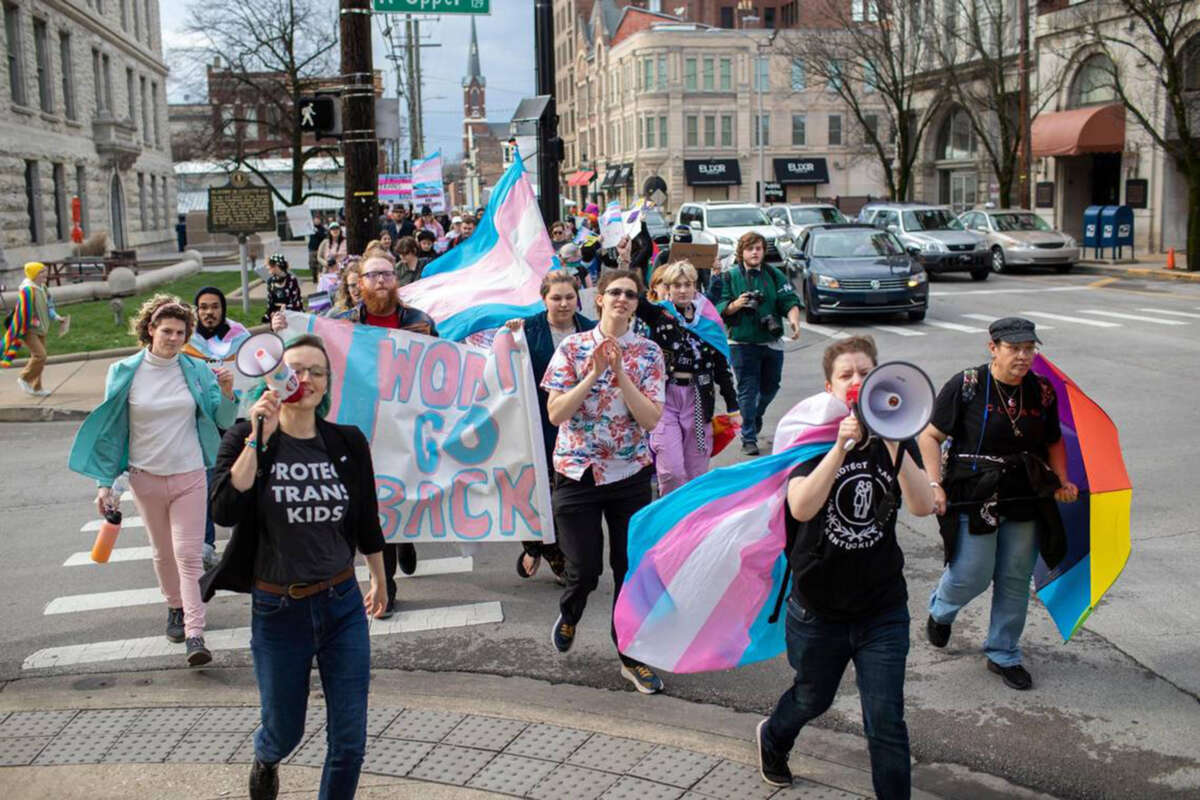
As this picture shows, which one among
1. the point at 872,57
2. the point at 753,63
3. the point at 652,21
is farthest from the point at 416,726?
the point at 652,21

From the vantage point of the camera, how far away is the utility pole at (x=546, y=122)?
44.0 feet

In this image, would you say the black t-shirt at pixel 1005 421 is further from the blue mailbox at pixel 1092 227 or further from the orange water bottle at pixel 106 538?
the blue mailbox at pixel 1092 227

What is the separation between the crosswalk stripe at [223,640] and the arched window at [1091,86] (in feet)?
112

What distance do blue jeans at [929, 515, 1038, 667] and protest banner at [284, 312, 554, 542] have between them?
2368 mm

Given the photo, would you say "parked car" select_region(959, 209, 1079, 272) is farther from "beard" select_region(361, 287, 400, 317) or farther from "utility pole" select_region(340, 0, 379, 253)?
"beard" select_region(361, 287, 400, 317)

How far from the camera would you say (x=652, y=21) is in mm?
83875

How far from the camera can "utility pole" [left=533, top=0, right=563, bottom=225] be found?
1341 cm

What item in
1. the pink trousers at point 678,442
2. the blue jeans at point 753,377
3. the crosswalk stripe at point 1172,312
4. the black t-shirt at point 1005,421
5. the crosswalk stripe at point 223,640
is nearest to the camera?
the black t-shirt at point 1005,421

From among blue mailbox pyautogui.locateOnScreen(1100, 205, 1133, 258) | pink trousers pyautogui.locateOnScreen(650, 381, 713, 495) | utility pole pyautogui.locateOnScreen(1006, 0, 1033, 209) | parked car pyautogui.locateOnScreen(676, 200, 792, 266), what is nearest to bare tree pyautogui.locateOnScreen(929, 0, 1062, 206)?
utility pole pyautogui.locateOnScreen(1006, 0, 1033, 209)

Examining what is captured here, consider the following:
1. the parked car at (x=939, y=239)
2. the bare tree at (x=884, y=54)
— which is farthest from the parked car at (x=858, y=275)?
the bare tree at (x=884, y=54)

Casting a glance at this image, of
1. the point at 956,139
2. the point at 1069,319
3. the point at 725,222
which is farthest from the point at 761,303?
the point at 956,139

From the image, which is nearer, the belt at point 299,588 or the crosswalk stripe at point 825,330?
the belt at point 299,588

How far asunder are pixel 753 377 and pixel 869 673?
21.7ft

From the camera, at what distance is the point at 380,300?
23.4ft
